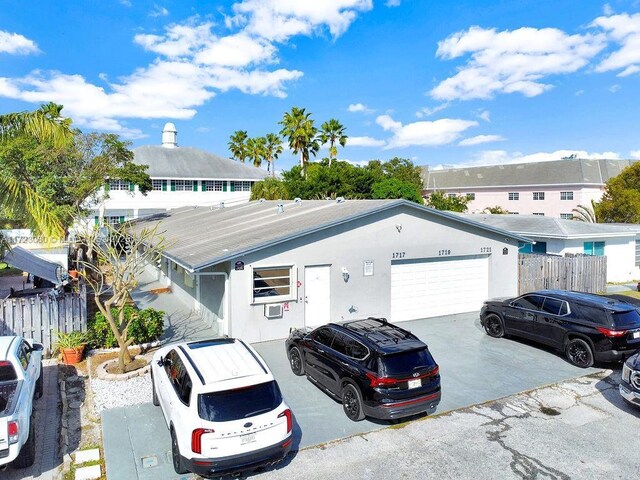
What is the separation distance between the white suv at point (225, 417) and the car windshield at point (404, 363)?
2.17 metres

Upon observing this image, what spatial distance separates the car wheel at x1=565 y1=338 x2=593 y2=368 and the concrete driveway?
0.22 meters

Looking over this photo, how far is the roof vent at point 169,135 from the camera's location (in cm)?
4984

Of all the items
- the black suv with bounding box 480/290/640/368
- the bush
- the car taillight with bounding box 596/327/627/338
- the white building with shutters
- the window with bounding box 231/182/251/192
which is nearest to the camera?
the car taillight with bounding box 596/327/627/338

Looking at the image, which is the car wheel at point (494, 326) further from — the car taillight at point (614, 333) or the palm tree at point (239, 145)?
the palm tree at point (239, 145)

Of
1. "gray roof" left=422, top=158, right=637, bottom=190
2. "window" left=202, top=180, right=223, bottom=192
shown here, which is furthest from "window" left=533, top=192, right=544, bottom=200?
"window" left=202, top=180, right=223, bottom=192

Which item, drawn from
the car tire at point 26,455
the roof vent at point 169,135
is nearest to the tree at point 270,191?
the roof vent at point 169,135

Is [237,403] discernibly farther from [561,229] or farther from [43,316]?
[561,229]

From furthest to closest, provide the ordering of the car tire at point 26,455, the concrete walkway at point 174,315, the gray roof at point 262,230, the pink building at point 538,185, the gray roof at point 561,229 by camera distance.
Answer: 1. the pink building at point 538,185
2. the gray roof at point 561,229
3. the concrete walkway at point 174,315
4. the gray roof at point 262,230
5. the car tire at point 26,455

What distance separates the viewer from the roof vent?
4984cm

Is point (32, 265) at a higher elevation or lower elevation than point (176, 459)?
higher

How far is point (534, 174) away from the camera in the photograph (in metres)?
50.5

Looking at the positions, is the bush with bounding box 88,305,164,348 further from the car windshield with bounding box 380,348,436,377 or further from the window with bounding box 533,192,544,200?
the window with bounding box 533,192,544,200

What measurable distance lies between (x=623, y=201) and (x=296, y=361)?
33.3 m

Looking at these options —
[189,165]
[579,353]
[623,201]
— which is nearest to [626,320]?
[579,353]
